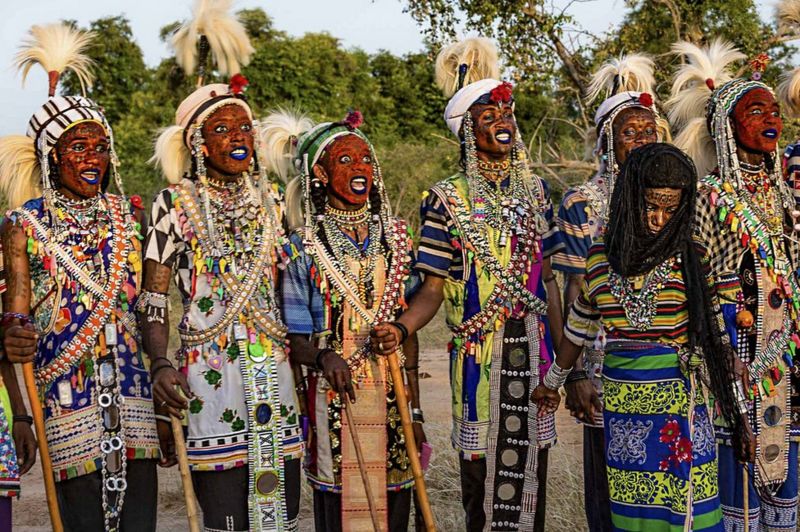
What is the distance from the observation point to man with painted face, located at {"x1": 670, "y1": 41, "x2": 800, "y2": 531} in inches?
171

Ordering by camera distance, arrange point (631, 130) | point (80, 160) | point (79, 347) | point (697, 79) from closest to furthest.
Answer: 1. point (79, 347)
2. point (80, 160)
3. point (631, 130)
4. point (697, 79)

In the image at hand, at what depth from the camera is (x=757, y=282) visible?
438 cm

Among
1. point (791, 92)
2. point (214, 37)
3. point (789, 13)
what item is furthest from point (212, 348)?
point (789, 13)

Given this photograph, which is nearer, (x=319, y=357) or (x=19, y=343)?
(x=19, y=343)

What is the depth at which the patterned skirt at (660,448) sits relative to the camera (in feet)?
11.4

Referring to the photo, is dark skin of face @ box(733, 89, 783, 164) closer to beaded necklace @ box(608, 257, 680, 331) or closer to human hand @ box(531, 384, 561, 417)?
beaded necklace @ box(608, 257, 680, 331)

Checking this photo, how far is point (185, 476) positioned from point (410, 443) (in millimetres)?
933

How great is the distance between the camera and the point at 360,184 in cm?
438

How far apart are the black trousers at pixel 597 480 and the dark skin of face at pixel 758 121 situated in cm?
150

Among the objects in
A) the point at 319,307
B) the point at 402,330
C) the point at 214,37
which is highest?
the point at 214,37

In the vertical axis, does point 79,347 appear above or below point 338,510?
above

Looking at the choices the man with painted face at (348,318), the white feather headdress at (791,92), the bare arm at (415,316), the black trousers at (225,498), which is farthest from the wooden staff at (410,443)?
the white feather headdress at (791,92)

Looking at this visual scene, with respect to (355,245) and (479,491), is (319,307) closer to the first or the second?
(355,245)

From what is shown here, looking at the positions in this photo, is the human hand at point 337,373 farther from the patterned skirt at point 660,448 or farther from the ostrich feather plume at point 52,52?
the ostrich feather plume at point 52,52
